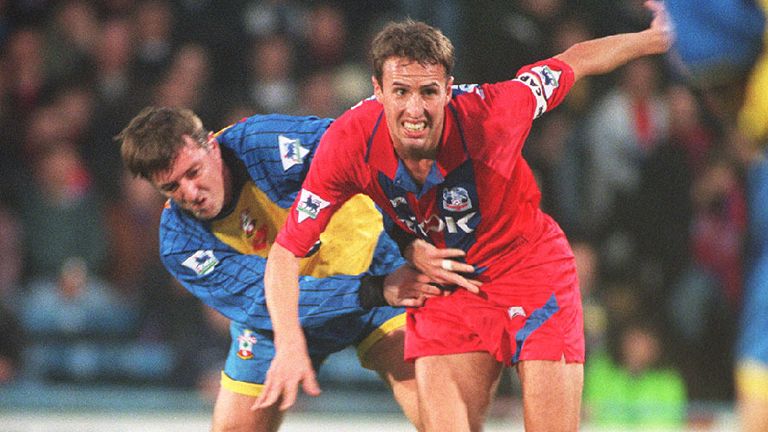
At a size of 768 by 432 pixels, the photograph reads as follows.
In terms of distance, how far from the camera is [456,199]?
10.5 ft

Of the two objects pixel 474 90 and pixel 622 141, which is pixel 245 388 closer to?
pixel 474 90

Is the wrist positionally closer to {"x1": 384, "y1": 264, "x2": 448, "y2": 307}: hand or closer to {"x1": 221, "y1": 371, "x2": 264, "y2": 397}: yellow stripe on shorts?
{"x1": 384, "y1": 264, "x2": 448, "y2": 307}: hand

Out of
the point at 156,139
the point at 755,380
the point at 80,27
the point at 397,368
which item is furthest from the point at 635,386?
the point at 755,380

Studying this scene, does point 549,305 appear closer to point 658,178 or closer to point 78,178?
point 658,178

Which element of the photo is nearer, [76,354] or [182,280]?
[182,280]

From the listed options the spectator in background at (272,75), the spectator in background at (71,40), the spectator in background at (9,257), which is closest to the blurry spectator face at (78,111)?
the spectator in background at (71,40)

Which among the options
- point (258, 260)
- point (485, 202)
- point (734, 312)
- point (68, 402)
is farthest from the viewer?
point (734, 312)

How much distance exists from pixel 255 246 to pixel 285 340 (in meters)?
0.91

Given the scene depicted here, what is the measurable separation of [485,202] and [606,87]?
3412 mm

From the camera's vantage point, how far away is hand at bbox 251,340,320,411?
287cm

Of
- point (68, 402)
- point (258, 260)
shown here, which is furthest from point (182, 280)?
point (68, 402)

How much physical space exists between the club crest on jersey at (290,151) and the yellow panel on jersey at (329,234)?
0.65 feet

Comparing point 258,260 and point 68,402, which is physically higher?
point 258,260

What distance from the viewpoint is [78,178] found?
6406 millimetres
